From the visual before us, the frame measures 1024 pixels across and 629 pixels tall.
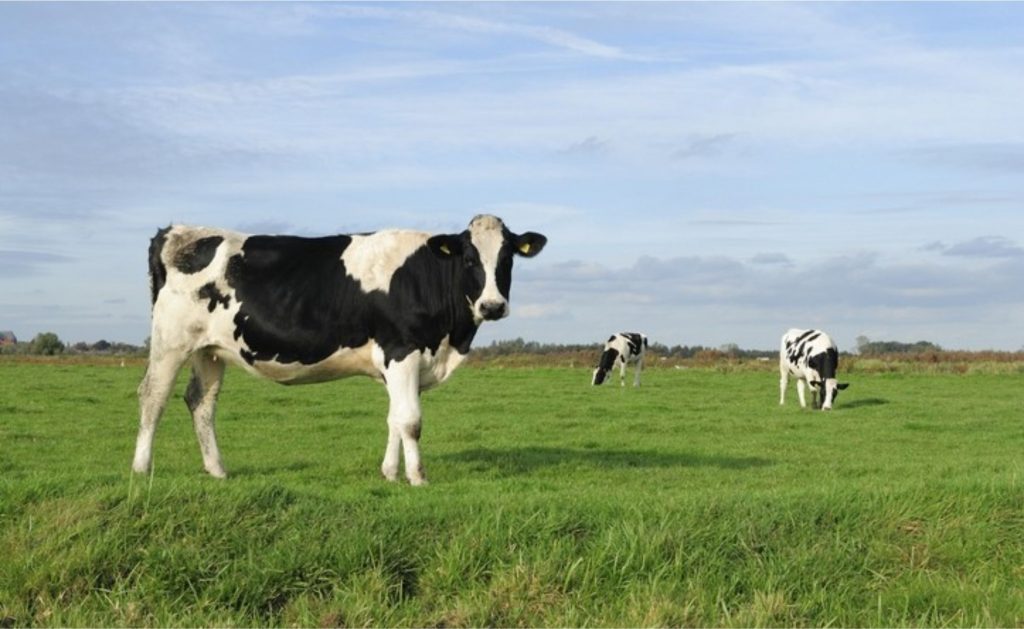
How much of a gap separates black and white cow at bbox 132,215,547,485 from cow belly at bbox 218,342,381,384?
0.01 metres

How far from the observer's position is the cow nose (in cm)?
1278

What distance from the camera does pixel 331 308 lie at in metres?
13.2

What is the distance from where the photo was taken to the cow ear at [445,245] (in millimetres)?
13195

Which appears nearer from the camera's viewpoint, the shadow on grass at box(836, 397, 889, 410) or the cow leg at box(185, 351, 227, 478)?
the cow leg at box(185, 351, 227, 478)

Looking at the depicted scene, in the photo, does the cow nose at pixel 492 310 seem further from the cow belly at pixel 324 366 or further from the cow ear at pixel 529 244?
the cow belly at pixel 324 366

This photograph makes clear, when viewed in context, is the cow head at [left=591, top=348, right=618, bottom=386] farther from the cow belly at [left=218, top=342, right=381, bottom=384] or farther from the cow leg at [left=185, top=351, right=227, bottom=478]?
the cow belly at [left=218, top=342, right=381, bottom=384]

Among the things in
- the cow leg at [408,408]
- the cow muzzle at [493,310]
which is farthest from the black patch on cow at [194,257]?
the cow muzzle at [493,310]

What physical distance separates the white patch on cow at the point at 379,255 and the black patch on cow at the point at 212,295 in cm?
140

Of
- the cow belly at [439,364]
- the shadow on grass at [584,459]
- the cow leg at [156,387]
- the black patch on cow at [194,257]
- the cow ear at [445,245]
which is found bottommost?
the shadow on grass at [584,459]

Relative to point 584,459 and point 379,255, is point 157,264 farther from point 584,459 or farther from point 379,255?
point 584,459

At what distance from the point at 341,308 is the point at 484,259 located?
168 centimetres

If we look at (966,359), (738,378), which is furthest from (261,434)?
(966,359)

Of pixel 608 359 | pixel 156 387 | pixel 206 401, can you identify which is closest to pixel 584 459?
pixel 206 401

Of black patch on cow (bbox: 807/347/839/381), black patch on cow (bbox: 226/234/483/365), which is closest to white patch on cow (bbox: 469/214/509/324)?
black patch on cow (bbox: 226/234/483/365)
